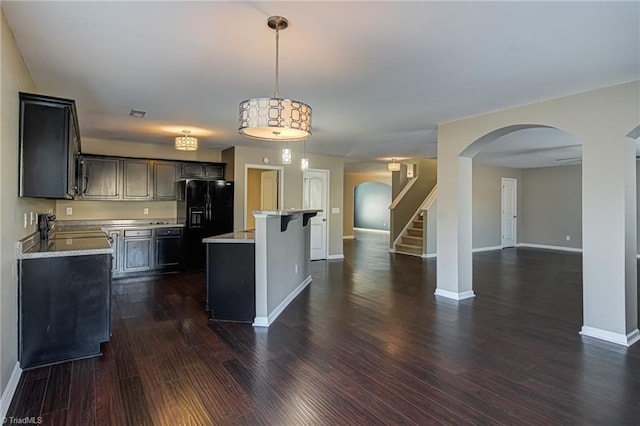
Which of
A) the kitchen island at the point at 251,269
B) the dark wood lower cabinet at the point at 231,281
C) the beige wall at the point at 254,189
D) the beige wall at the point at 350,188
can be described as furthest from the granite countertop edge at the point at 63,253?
the beige wall at the point at 350,188

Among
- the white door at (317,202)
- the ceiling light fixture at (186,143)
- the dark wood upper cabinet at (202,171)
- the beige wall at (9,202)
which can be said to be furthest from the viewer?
the white door at (317,202)

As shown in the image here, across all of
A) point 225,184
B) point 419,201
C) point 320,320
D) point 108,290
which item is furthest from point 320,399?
point 419,201

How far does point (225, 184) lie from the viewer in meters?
6.78

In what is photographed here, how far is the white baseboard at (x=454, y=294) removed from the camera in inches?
190

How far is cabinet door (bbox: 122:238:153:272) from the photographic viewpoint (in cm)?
610

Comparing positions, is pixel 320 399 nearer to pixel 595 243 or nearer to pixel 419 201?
pixel 595 243

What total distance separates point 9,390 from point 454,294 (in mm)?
4581

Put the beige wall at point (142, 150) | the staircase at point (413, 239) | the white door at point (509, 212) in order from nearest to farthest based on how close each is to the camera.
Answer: the beige wall at point (142, 150) < the staircase at point (413, 239) < the white door at point (509, 212)

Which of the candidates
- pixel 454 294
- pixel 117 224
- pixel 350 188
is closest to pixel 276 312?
pixel 454 294

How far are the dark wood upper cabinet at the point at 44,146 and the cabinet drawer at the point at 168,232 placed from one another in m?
3.55

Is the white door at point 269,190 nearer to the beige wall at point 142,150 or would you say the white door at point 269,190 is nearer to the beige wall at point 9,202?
the beige wall at point 142,150

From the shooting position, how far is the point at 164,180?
669 cm

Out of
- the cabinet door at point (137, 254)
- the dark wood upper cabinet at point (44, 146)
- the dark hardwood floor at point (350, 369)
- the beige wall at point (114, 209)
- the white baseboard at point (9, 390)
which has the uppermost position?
the dark wood upper cabinet at point (44, 146)

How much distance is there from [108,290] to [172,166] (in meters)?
4.09
